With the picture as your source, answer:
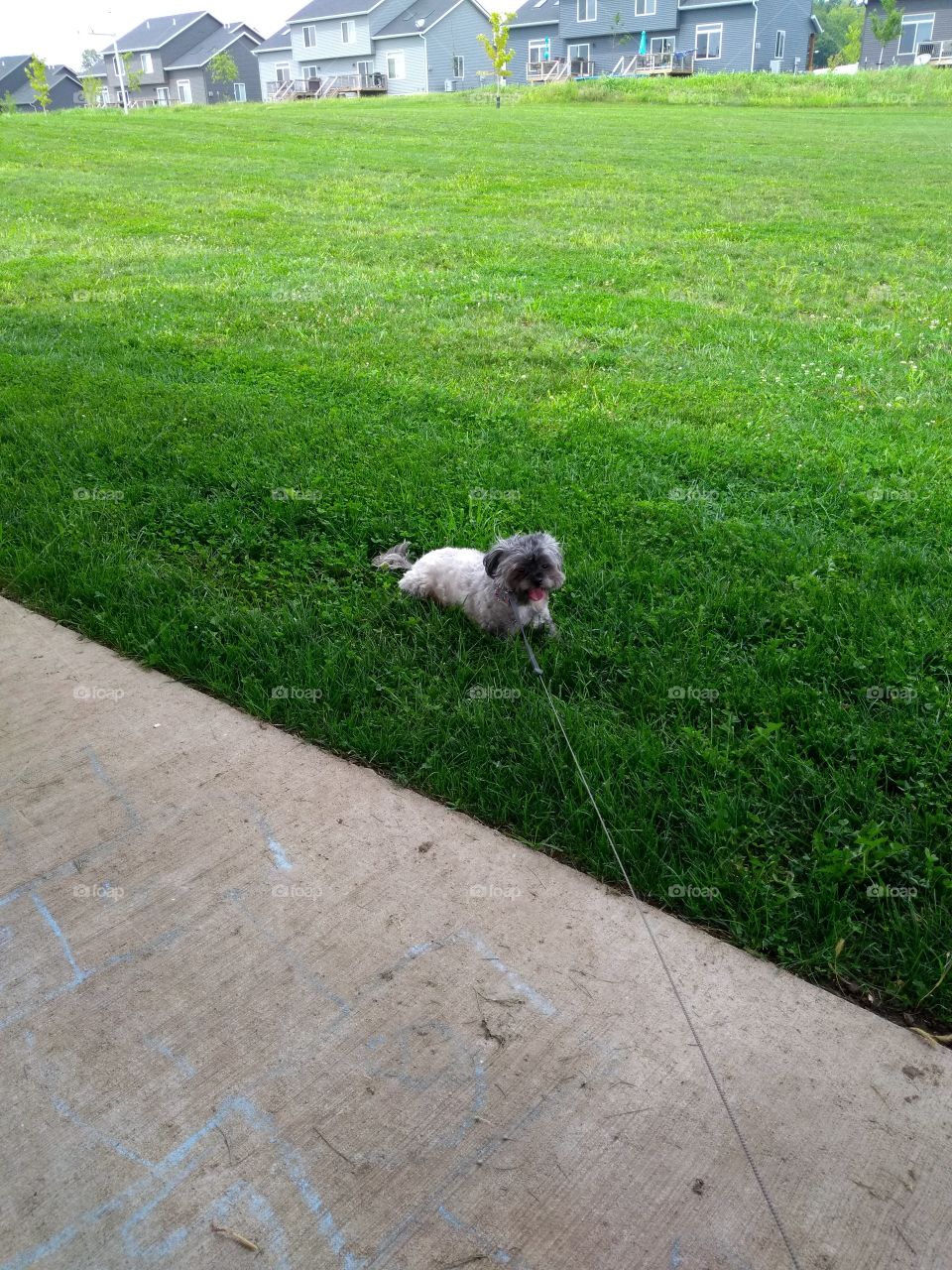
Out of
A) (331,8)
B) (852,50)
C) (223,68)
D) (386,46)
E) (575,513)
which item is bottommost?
(575,513)

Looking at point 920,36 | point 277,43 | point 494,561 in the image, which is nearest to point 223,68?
point 277,43

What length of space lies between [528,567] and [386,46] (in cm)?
5894

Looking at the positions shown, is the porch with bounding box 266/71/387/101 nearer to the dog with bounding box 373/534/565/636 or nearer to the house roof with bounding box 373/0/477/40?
the house roof with bounding box 373/0/477/40

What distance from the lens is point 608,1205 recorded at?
2.07 meters

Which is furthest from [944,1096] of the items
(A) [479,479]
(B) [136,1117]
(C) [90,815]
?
(A) [479,479]

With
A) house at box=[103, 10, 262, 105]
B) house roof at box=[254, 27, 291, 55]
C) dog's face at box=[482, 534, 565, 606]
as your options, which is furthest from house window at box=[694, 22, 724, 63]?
dog's face at box=[482, 534, 565, 606]

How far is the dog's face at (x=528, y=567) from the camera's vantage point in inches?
154

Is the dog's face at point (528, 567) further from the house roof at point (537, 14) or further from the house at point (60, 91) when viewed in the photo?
the house at point (60, 91)

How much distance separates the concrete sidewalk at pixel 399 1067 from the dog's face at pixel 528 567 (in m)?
1.09

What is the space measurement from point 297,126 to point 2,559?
25396 mm

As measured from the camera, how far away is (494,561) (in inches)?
158

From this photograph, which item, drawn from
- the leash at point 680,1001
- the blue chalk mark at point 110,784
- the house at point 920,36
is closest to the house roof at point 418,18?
the house at point 920,36

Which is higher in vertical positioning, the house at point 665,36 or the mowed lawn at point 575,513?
the house at point 665,36

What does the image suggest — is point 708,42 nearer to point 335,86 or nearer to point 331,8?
point 335,86
